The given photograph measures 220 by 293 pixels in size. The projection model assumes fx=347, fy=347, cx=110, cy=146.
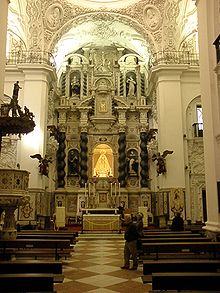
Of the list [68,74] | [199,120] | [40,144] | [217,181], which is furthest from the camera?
[68,74]

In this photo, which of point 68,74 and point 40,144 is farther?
point 68,74

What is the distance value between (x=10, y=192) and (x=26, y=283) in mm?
4956

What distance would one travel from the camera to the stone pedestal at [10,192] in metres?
Result: 8.53

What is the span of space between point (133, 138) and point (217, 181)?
548 inches

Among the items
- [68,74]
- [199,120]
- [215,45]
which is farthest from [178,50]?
[215,45]

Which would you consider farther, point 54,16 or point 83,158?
point 83,158

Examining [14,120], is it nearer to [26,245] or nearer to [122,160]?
[26,245]

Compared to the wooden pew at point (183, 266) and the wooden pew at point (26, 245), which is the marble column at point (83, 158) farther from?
the wooden pew at point (183, 266)

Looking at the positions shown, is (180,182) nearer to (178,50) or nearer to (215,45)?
(178,50)

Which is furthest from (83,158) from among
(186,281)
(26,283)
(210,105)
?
(186,281)

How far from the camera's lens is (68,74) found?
2330cm

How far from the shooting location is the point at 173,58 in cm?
1852

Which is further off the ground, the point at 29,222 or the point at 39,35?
the point at 39,35

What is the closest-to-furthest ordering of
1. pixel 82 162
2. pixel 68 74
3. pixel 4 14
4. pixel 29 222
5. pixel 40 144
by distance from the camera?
pixel 4 14 → pixel 29 222 → pixel 40 144 → pixel 82 162 → pixel 68 74
